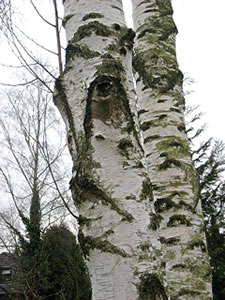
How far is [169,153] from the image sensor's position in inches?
81.7

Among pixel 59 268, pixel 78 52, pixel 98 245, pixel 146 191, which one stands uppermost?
pixel 78 52

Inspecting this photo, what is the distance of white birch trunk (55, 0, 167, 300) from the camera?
3.17ft

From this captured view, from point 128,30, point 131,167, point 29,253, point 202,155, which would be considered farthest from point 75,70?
point 29,253

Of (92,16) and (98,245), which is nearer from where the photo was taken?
(98,245)

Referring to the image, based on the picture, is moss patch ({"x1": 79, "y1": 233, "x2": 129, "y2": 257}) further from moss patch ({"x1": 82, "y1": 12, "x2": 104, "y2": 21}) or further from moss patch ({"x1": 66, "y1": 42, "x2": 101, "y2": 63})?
moss patch ({"x1": 82, "y1": 12, "x2": 104, "y2": 21})

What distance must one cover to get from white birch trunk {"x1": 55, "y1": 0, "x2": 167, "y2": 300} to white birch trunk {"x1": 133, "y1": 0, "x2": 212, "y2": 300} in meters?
0.85

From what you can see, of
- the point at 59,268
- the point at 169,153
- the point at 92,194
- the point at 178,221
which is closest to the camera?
the point at 92,194

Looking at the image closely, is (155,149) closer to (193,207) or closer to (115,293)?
(193,207)

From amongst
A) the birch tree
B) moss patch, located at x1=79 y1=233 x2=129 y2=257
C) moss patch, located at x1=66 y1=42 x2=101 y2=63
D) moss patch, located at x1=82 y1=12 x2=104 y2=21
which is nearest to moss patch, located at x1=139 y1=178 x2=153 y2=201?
the birch tree

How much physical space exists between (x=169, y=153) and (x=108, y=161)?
1054mm

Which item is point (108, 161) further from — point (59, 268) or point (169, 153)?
point (59, 268)

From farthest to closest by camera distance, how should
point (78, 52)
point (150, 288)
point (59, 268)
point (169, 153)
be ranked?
point (59, 268)
point (169, 153)
point (78, 52)
point (150, 288)

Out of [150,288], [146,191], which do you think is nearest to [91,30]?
[146,191]

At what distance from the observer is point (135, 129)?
1.13 m
